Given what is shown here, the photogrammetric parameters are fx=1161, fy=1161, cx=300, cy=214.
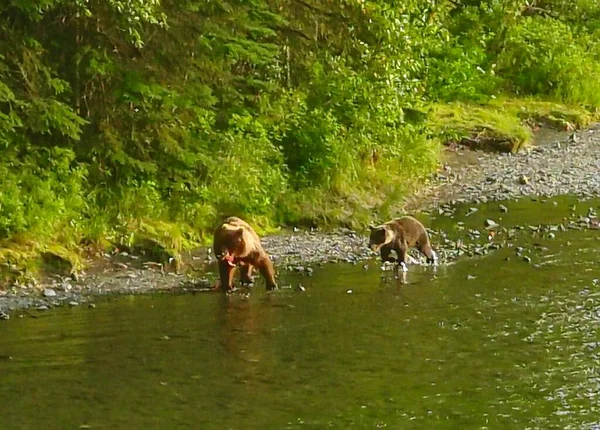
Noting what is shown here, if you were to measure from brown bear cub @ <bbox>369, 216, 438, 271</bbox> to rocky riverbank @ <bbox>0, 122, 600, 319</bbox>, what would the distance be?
402 mm

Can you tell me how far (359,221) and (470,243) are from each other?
5.41 feet

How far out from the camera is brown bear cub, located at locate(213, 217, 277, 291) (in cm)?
1109

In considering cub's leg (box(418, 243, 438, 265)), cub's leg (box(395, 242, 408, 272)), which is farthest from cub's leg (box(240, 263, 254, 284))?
cub's leg (box(418, 243, 438, 265))

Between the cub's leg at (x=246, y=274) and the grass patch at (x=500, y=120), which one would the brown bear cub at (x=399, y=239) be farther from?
the grass patch at (x=500, y=120)

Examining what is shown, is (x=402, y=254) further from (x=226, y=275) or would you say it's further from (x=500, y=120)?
(x=500, y=120)

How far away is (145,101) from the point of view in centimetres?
1339

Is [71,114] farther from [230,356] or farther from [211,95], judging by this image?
[230,356]

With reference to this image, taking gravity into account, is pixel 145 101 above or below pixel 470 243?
above

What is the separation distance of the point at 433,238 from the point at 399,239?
1.90 metres

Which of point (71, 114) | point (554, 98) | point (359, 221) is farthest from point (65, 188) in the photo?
point (554, 98)

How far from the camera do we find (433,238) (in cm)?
1434

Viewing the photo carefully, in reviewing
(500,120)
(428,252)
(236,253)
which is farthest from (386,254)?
(500,120)

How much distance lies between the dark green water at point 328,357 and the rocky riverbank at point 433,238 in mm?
516

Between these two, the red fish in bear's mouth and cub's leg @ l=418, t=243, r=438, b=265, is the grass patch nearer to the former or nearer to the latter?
cub's leg @ l=418, t=243, r=438, b=265
